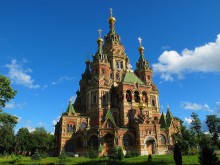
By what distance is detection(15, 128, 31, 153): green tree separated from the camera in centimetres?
7038

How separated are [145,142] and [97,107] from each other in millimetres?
11934

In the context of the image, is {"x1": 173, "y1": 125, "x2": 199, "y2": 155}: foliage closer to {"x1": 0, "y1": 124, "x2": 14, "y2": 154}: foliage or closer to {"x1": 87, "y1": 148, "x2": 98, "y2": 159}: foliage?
{"x1": 87, "y1": 148, "x2": 98, "y2": 159}: foliage

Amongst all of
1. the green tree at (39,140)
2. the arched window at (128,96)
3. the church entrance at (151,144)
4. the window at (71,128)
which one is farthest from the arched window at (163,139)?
the green tree at (39,140)

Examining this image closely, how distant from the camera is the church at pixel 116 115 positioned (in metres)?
43.4

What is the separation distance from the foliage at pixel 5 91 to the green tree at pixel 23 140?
46.5 meters

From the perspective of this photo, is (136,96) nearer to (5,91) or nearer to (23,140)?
(5,91)

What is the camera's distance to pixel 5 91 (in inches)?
1106

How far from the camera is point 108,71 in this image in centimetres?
5397

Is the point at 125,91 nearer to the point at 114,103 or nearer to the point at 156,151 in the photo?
the point at 114,103

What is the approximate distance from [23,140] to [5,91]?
4764cm

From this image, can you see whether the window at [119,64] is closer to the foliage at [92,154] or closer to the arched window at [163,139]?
the arched window at [163,139]

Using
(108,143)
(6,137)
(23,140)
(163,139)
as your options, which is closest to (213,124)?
(163,139)

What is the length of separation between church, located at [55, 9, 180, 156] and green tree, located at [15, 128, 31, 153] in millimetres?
21682

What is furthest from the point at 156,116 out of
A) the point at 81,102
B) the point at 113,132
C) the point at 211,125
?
the point at 211,125
